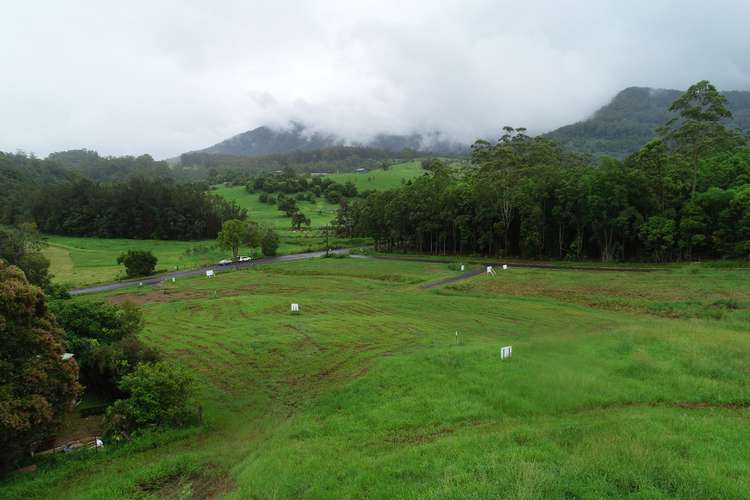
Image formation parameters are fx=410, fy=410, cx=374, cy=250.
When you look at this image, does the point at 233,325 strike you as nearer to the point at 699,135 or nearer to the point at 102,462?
the point at 102,462

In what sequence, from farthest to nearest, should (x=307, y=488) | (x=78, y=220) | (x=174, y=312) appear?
(x=78, y=220)
(x=174, y=312)
(x=307, y=488)

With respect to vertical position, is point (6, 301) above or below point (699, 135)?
below

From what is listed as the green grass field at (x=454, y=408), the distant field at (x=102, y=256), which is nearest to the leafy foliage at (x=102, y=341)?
the green grass field at (x=454, y=408)

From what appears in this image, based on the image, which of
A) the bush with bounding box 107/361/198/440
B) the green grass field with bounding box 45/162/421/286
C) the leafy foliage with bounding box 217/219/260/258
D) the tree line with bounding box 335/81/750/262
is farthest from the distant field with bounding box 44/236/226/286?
the bush with bounding box 107/361/198/440

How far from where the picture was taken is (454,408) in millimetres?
12297

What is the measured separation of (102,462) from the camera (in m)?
11.8

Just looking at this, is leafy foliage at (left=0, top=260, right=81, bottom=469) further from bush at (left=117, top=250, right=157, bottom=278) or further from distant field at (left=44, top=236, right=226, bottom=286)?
distant field at (left=44, top=236, right=226, bottom=286)

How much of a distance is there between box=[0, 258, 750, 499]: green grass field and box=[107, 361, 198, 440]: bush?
0.81 m

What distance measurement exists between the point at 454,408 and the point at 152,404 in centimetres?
990

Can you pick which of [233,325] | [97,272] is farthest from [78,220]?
[233,325]

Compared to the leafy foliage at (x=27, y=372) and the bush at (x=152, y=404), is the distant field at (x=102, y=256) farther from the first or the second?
the leafy foliage at (x=27, y=372)

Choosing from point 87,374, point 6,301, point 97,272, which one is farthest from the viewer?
point 97,272

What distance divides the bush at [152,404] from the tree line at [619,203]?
47167mm

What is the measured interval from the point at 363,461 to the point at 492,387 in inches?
230
